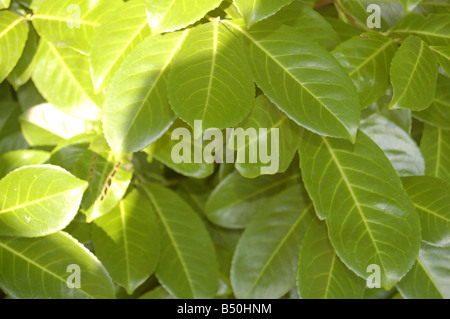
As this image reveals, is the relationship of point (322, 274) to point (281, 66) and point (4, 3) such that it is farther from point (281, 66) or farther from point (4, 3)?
point (4, 3)

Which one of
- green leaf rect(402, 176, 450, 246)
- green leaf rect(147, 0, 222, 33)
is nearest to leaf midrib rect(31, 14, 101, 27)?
green leaf rect(147, 0, 222, 33)

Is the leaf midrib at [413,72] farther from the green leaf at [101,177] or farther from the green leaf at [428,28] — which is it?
the green leaf at [101,177]

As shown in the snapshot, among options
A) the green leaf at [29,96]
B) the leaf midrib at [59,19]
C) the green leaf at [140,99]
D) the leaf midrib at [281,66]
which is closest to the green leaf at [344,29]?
the leaf midrib at [281,66]

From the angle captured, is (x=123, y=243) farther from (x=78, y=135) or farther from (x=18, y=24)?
(x=18, y=24)

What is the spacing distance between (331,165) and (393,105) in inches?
6.3

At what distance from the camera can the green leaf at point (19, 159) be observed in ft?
3.58

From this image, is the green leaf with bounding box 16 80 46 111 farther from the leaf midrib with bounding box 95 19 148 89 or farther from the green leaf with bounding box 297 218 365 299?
the green leaf with bounding box 297 218 365 299

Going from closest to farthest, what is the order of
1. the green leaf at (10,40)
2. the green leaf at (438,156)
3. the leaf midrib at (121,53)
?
1. the leaf midrib at (121,53)
2. the green leaf at (10,40)
3. the green leaf at (438,156)

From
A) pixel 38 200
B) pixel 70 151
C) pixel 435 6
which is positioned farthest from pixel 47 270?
pixel 435 6

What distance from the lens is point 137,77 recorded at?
89 centimetres

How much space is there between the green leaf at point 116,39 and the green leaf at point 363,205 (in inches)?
14.1

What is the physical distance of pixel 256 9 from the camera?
82 centimetres

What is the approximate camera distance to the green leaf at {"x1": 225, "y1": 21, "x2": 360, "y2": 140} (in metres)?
0.84

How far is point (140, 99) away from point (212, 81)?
0.41 feet
